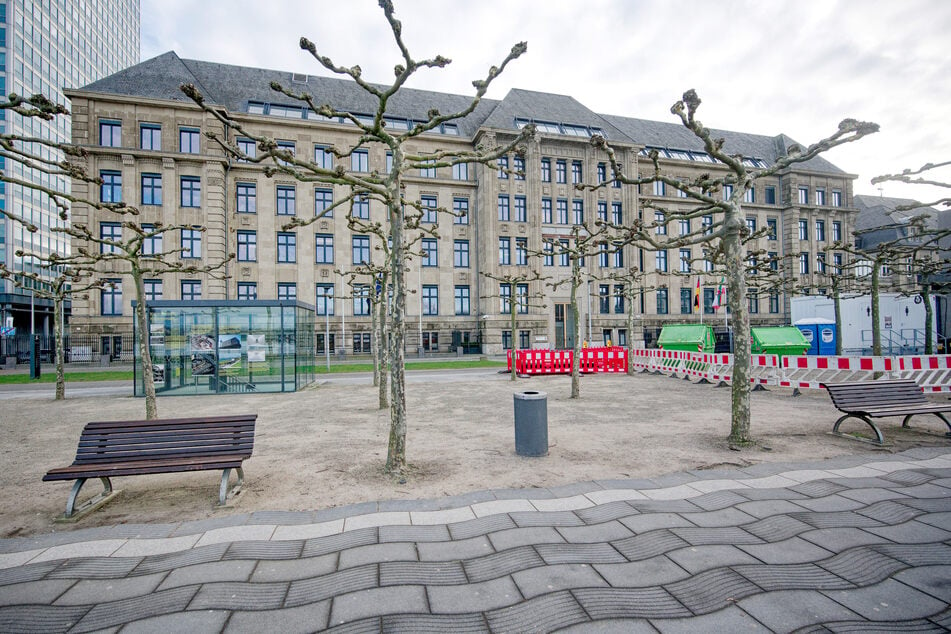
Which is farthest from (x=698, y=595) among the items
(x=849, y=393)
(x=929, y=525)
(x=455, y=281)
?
(x=455, y=281)

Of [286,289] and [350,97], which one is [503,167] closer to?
[286,289]

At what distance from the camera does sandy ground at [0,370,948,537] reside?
18.0 ft

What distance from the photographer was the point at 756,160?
50312 mm

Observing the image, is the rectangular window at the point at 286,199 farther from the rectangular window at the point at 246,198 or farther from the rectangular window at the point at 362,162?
the rectangular window at the point at 362,162

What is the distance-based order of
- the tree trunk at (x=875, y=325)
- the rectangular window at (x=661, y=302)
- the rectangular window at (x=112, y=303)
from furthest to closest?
the rectangular window at (x=661, y=302) → the rectangular window at (x=112, y=303) → the tree trunk at (x=875, y=325)

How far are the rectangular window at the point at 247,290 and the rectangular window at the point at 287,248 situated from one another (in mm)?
2946

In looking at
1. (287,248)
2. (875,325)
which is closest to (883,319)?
(875,325)

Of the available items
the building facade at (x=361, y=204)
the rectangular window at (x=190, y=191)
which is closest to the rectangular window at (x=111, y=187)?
the building facade at (x=361, y=204)

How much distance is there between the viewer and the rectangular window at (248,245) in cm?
3738

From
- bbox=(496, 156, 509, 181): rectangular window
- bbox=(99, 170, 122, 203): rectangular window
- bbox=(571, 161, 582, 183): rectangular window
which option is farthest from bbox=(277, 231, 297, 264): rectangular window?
bbox=(571, 161, 582, 183): rectangular window

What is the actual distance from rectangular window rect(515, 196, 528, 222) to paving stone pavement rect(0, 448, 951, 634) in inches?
1495

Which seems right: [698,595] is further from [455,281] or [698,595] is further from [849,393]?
[455,281]

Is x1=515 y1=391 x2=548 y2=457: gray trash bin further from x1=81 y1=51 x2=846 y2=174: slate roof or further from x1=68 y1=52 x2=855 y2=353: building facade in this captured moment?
x1=81 y1=51 x2=846 y2=174: slate roof

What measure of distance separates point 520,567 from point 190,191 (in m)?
41.1
